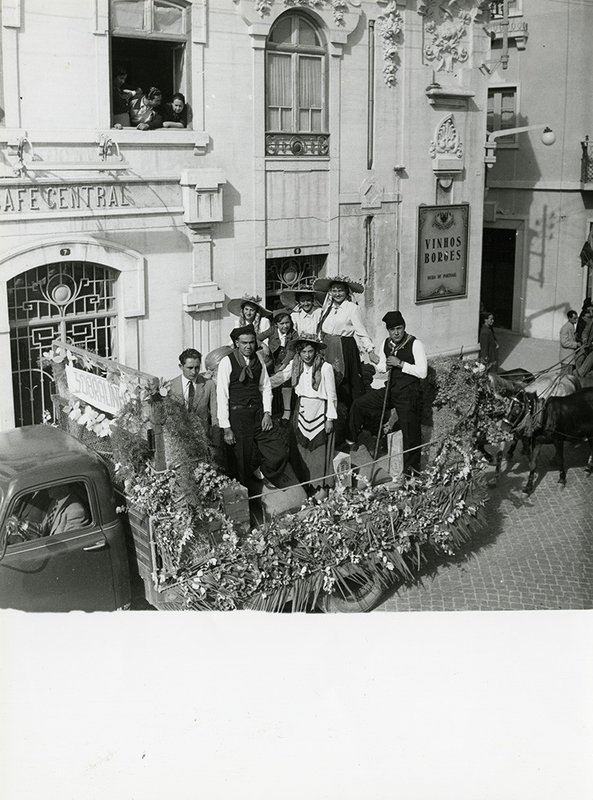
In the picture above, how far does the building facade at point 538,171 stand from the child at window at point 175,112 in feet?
14.2

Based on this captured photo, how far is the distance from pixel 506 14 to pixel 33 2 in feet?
20.6

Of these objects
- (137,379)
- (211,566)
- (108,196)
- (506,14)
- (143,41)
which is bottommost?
(211,566)

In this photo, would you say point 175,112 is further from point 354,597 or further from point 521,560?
point 521,560

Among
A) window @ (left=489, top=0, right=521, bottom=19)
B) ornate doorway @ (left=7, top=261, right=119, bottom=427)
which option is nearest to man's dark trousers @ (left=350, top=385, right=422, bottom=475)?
ornate doorway @ (left=7, top=261, right=119, bottom=427)

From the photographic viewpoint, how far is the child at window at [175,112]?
8844 millimetres

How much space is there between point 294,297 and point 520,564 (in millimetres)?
3559

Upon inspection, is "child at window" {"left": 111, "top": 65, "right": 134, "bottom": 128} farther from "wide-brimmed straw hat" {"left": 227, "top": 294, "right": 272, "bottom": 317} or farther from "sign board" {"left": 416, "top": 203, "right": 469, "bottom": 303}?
"sign board" {"left": 416, "top": 203, "right": 469, "bottom": 303}

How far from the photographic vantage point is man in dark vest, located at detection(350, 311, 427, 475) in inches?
298

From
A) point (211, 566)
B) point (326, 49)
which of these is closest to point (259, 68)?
point (326, 49)

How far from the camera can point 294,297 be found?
9250 millimetres

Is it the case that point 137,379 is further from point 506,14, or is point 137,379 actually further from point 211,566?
point 506,14

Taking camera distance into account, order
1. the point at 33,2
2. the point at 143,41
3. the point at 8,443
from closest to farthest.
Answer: the point at 8,443 < the point at 33,2 < the point at 143,41

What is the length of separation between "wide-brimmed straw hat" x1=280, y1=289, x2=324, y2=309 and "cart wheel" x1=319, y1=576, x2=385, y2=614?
11.1 ft

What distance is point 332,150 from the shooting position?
32.4 feet
